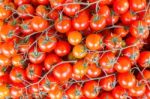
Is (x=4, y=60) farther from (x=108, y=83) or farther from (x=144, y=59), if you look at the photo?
(x=144, y=59)

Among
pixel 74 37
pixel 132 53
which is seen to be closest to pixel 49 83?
pixel 74 37

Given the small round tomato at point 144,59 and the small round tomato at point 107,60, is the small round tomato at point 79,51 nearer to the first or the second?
the small round tomato at point 107,60

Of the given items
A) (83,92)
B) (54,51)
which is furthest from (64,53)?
(83,92)

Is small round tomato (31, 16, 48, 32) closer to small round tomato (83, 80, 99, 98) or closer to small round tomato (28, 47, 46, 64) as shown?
small round tomato (28, 47, 46, 64)

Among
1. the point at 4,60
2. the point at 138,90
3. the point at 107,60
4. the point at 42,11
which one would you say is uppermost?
the point at 42,11

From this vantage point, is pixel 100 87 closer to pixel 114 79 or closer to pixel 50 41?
pixel 114 79

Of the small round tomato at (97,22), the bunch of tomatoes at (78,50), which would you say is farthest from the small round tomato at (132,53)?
the small round tomato at (97,22)
